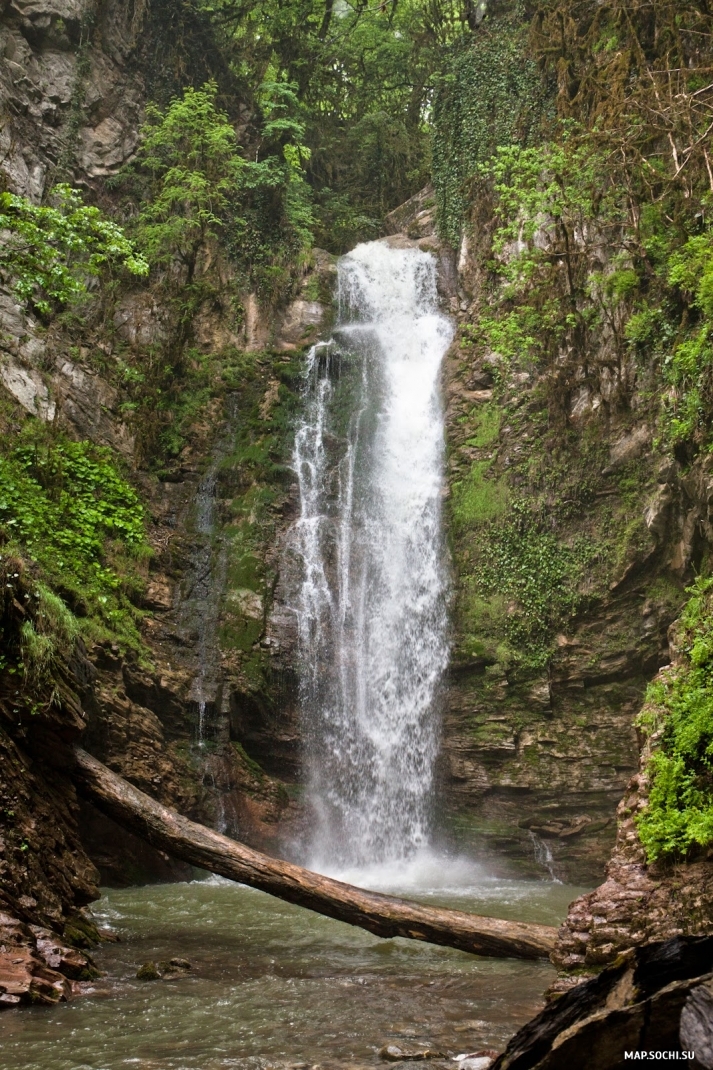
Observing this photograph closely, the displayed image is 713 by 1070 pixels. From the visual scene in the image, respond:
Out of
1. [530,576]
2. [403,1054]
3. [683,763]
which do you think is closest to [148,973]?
[403,1054]

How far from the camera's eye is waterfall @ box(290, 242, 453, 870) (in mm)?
12375

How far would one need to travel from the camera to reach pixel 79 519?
12258 mm

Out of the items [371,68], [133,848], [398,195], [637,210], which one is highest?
[371,68]

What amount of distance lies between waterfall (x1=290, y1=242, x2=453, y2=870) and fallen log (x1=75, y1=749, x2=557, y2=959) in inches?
197

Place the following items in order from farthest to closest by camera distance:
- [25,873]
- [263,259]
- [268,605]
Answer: [263,259] → [268,605] → [25,873]

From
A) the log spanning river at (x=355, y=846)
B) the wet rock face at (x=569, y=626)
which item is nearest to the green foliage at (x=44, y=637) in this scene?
the log spanning river at (x=355, y=846)

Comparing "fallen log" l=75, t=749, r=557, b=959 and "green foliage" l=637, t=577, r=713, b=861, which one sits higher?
"green foliage" l=637, t=577, r=713, b=861

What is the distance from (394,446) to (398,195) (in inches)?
434

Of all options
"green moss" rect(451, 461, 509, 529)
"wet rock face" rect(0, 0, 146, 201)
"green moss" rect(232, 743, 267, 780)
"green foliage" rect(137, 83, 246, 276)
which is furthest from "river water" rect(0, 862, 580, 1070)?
"green foliage" rect(137, 83, 246, 276)

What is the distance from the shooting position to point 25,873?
19.9ft

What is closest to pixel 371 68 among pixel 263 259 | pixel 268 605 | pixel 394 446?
pixel 263 259

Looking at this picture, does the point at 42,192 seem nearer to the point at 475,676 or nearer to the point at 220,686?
the point at 220,686

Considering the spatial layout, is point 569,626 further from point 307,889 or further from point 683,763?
point 307,889

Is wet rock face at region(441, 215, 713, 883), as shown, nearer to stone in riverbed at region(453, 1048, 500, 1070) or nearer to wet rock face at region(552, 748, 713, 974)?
wet rock face at region(552, 748, 713, 974)
